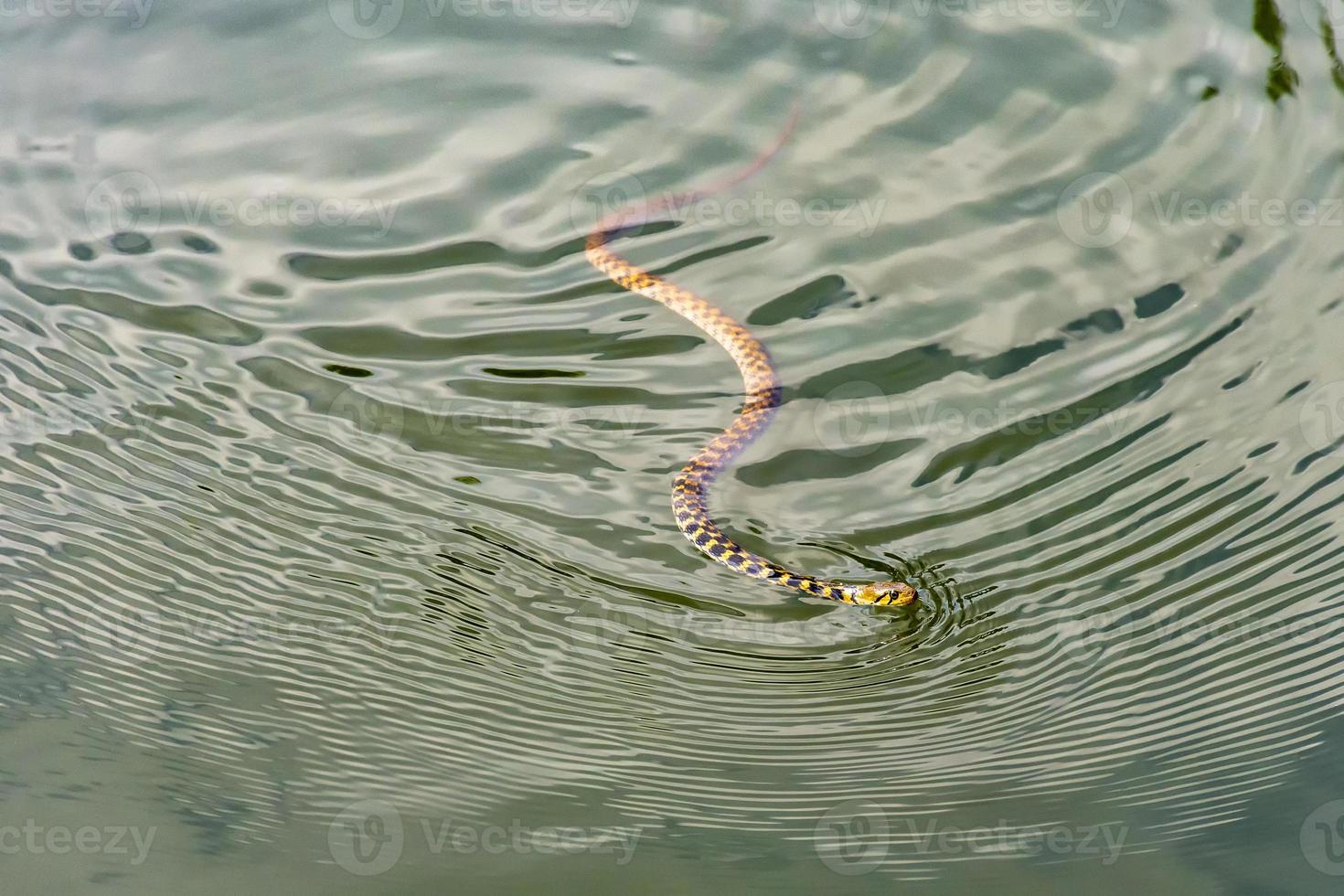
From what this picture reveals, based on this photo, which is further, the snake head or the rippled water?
the snake head

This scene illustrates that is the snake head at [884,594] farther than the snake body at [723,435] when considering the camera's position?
No

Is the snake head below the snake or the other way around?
below

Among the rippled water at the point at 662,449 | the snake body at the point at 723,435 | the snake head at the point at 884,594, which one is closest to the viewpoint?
the rippled water at the point at 662,449

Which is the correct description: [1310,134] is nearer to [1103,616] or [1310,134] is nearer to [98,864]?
[1103,616]

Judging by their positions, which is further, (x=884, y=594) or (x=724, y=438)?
(x=724, y=438)

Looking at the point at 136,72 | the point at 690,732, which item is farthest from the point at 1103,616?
the point at 136,72

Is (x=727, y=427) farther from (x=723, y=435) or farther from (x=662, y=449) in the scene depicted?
(x=662, y=449)

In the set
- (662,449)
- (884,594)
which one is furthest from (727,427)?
(884,594)
